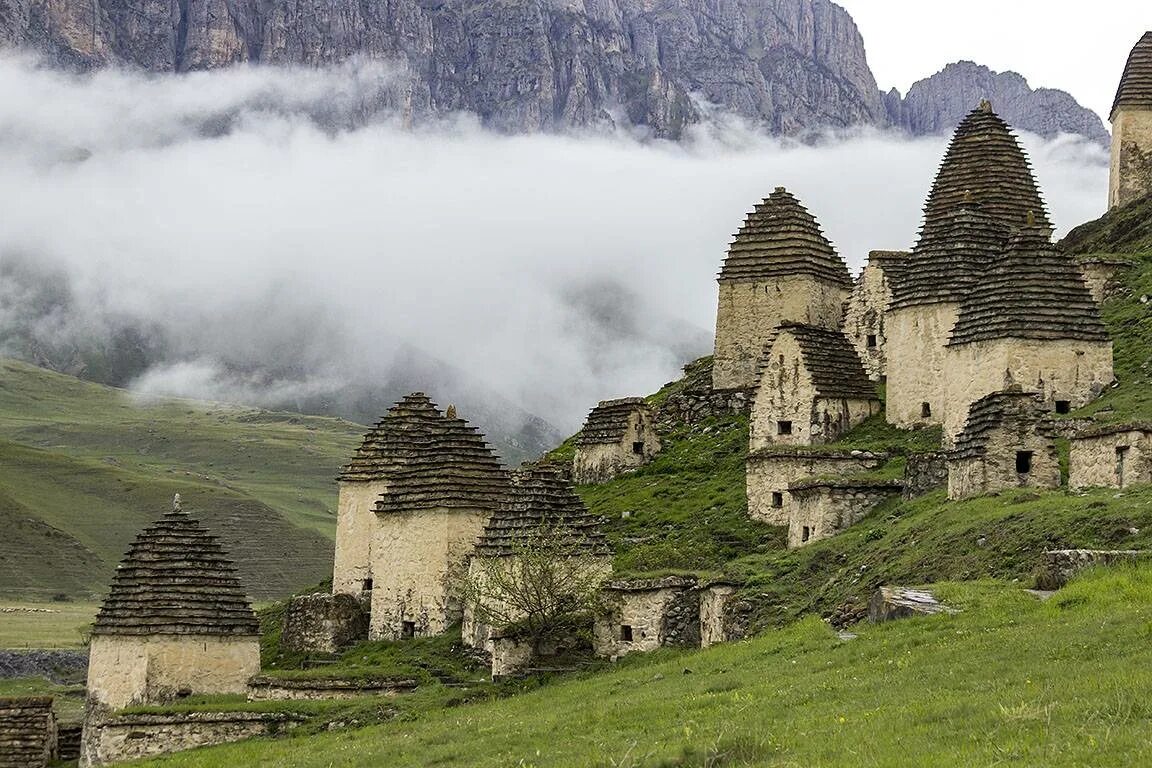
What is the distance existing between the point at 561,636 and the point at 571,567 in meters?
1.57

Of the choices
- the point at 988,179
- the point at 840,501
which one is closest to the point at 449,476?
the point at 840,501

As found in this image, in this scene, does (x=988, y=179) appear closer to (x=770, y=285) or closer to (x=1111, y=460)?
(x=770, y=285)

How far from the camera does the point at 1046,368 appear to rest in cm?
5016

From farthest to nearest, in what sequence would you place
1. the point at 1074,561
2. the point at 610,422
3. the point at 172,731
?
the point at 610,422, the point at 172,731, the point at 1074,561

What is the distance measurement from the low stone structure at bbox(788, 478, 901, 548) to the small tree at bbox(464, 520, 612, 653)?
224 inches

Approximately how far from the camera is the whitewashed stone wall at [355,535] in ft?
181

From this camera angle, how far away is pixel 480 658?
4619cm

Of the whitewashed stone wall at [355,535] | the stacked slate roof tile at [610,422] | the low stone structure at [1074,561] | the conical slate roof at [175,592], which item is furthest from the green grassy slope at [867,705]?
the stacked slate roof tile at [610,422]

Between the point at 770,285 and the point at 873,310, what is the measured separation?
4.76m

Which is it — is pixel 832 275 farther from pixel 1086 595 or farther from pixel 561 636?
pixel 1086 595

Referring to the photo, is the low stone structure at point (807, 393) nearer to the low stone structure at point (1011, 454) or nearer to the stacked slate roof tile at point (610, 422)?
the stacked slate roof tile at point (610, 422)

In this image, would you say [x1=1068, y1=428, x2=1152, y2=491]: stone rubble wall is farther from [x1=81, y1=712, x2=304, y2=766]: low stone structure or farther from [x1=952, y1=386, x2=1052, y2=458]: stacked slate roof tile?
[x1=81, y1=712, x2=304, y2=766]: low stone structure

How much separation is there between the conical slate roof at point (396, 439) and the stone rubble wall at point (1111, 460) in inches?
760

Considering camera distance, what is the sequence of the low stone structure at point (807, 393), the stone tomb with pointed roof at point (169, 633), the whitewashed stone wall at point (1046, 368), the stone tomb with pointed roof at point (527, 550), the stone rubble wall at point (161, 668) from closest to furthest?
1. the stone tomb with pointed roof at point (527, 550)
2. the stone rubble wall at point (161, 668)
3. the stone tomb with pointed roof at point (169, 633)
4. the whitewashed stone wall at point (1046, 368)
5. the low stone structure at point (807, 393)
